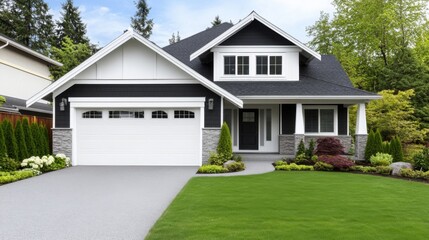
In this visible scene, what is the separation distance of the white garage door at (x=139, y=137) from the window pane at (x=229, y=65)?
151 inches

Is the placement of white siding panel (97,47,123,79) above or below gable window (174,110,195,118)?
above

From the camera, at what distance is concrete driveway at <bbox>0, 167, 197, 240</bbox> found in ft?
18.5

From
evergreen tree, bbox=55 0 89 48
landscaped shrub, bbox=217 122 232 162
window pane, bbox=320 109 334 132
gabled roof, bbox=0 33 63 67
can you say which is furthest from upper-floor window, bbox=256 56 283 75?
evergreen tree, bbox=55 0 89 48

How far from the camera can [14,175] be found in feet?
36.2

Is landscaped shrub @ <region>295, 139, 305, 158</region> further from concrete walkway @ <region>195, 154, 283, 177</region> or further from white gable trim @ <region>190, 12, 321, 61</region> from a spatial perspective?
white gable trim @ <region>190, 12, 321, 61</region>

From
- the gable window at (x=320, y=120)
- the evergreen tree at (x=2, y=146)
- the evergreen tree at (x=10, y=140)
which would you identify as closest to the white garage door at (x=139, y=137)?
the evergreen tree at (x=10, y=140)

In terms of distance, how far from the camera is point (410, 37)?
31953mm

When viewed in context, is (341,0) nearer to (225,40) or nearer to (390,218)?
(225,40)

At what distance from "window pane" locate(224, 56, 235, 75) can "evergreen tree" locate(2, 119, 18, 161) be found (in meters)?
9.88

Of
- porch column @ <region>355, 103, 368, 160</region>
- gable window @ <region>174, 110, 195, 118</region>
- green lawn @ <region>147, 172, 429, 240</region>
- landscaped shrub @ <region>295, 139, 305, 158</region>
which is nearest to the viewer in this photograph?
green lawn @ <region>147, 172, 429, 240</region>

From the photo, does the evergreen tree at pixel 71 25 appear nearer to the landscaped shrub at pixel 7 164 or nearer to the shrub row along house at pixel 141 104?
the shrub row along house at pixel 141 104

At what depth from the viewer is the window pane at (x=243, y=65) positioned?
17.7 meters

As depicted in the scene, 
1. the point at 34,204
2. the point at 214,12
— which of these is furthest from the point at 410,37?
the point at 34,204

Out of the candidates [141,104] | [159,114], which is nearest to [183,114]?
[159,114]
